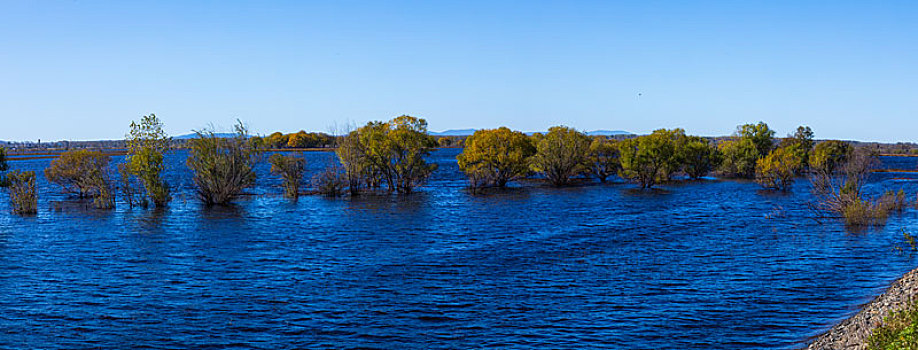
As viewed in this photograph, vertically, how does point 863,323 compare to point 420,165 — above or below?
below

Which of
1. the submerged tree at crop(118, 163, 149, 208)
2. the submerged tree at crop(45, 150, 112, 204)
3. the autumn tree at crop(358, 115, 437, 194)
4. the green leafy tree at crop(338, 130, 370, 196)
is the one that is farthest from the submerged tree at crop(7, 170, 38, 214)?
the autumn tree at crop(358, 115, 437, 194)

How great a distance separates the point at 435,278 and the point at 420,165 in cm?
4697

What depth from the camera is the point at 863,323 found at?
2002 centimetres

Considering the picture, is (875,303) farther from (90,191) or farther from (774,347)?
(90,191)

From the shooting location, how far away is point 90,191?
233 ft

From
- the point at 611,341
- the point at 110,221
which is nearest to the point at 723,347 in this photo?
the point at 611,341

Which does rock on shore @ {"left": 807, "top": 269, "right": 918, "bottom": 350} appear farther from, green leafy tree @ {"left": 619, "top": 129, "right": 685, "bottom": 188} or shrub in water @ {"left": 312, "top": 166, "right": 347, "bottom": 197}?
green leafy tree @ {"left": 619, "top": 129, "right": 685, "bottom": 188}

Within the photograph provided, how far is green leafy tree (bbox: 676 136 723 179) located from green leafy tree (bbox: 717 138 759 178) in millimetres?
2093

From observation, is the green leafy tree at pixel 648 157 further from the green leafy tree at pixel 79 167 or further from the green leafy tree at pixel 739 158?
the green leafy tree at pixel 79 167

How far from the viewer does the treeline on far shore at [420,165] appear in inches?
2233

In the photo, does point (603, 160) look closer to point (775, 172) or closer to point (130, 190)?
point (775, 172)

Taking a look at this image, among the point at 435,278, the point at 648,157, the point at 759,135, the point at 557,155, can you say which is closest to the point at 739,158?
the point at 759,135

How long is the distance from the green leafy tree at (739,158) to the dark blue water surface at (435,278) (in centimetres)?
5067

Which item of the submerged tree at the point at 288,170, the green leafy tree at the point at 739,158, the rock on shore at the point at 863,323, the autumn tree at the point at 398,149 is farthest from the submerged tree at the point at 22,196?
the green leafy tree at the point at 739,158
